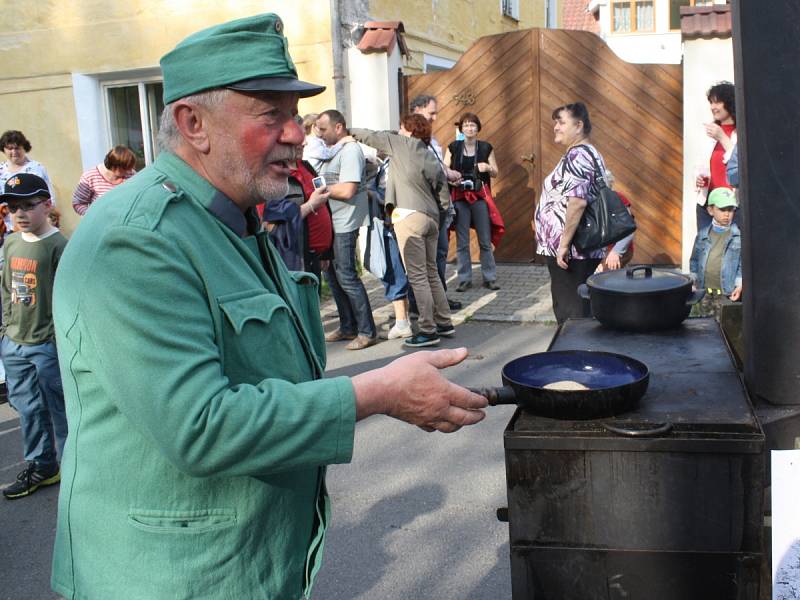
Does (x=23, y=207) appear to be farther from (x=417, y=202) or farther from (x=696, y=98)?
(x=696, y=98)

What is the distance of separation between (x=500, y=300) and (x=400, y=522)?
5026mm

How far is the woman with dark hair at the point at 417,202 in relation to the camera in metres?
7.07

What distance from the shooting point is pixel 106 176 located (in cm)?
750

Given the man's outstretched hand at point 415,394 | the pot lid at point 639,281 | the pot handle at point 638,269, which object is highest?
the man's outstretched hand at point 415,394

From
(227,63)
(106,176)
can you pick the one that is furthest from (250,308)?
(106,176)

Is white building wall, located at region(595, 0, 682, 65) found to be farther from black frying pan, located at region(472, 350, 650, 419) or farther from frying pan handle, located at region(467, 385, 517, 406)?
frying pan handle, located at region(467, 385, 517, 406)

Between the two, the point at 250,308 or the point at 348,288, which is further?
the point at 348,288

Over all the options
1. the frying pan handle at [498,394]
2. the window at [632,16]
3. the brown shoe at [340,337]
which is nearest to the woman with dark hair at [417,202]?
the brown shoe at [340,337]

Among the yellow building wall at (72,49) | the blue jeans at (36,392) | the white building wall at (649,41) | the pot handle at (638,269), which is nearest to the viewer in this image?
the pot handle at (638,269)

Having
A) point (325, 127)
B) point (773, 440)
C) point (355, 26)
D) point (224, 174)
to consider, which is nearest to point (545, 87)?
point (355, 26)

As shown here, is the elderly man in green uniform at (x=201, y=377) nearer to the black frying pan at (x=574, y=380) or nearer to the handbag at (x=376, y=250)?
the black frying pan at (x=574, y=380)

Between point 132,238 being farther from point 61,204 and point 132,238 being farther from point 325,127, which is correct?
point 61,204

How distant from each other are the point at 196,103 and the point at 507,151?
374 inches

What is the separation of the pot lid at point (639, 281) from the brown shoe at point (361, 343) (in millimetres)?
4036
